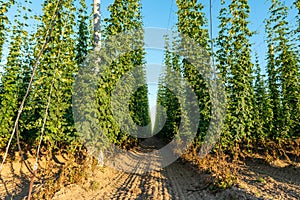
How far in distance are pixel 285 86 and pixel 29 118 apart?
10.6 metres

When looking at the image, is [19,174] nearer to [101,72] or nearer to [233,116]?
[101,72]

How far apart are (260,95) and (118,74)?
26.0 feet

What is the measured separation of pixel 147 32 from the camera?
11250 mm

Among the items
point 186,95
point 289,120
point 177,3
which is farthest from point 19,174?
point 289,120

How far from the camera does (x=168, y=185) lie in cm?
610

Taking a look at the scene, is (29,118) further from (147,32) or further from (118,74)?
(147,32)

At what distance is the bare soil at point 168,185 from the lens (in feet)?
16.5

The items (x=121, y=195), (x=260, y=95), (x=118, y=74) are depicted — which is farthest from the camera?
(x=260, y=95)

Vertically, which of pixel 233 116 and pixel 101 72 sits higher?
pixel 101 72

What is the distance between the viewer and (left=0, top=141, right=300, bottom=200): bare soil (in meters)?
5.04

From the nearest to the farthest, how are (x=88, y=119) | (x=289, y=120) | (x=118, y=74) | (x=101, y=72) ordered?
(x=88, y=119) < (x=101, y=72) < (x=118, y=74) < (x=289, y=120)

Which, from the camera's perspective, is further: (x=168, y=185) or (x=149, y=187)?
(x=168, y=185)

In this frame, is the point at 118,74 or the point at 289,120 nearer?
the point at 118,74

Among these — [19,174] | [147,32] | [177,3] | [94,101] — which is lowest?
[19,174]
